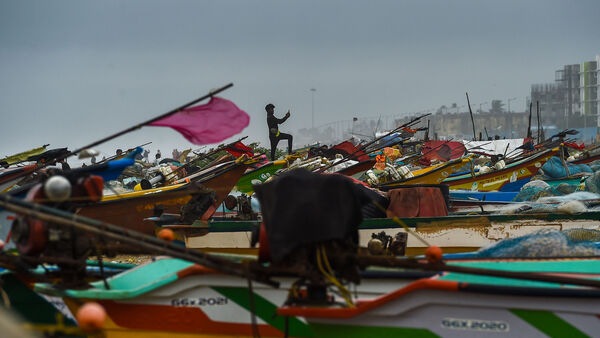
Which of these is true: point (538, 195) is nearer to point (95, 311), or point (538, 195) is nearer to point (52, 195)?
point (52, 195)

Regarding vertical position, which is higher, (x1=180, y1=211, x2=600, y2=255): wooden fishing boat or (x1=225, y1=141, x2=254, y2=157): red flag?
(x1=225, y1=141, x2=254, y2=157): red flag

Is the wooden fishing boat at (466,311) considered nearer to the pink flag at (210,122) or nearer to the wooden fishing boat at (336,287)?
the wooden fishing boat at (336,287)

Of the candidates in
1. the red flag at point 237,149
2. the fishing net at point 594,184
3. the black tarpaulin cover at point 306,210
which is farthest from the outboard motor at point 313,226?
the red flag at point 237,149

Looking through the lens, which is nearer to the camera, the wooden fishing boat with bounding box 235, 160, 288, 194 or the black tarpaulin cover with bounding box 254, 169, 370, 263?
the black tarpaulin cover with bounding box 254, 169, 370, 263

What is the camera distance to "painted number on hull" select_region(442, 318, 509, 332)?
18.8 ft

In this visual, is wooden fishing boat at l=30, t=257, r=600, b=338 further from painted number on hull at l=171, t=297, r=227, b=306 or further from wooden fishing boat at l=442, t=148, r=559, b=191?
wooden fishing boat at l=442, t=148, r=559, b=191

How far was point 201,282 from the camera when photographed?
6.50m

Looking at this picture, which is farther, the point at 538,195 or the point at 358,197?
the point at 538,195

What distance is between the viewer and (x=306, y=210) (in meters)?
5.39

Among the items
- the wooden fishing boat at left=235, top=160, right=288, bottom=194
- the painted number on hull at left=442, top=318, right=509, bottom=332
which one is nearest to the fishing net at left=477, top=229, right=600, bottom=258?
the painted number on hull at left=442, top=318, right=509, bottom=332

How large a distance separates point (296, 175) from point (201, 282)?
1.47 meters

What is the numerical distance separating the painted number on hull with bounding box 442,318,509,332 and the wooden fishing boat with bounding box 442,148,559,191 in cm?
1473

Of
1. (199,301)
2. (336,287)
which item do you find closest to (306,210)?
(336,287)

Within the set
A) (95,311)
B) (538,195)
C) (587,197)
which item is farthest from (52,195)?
(538,195)
